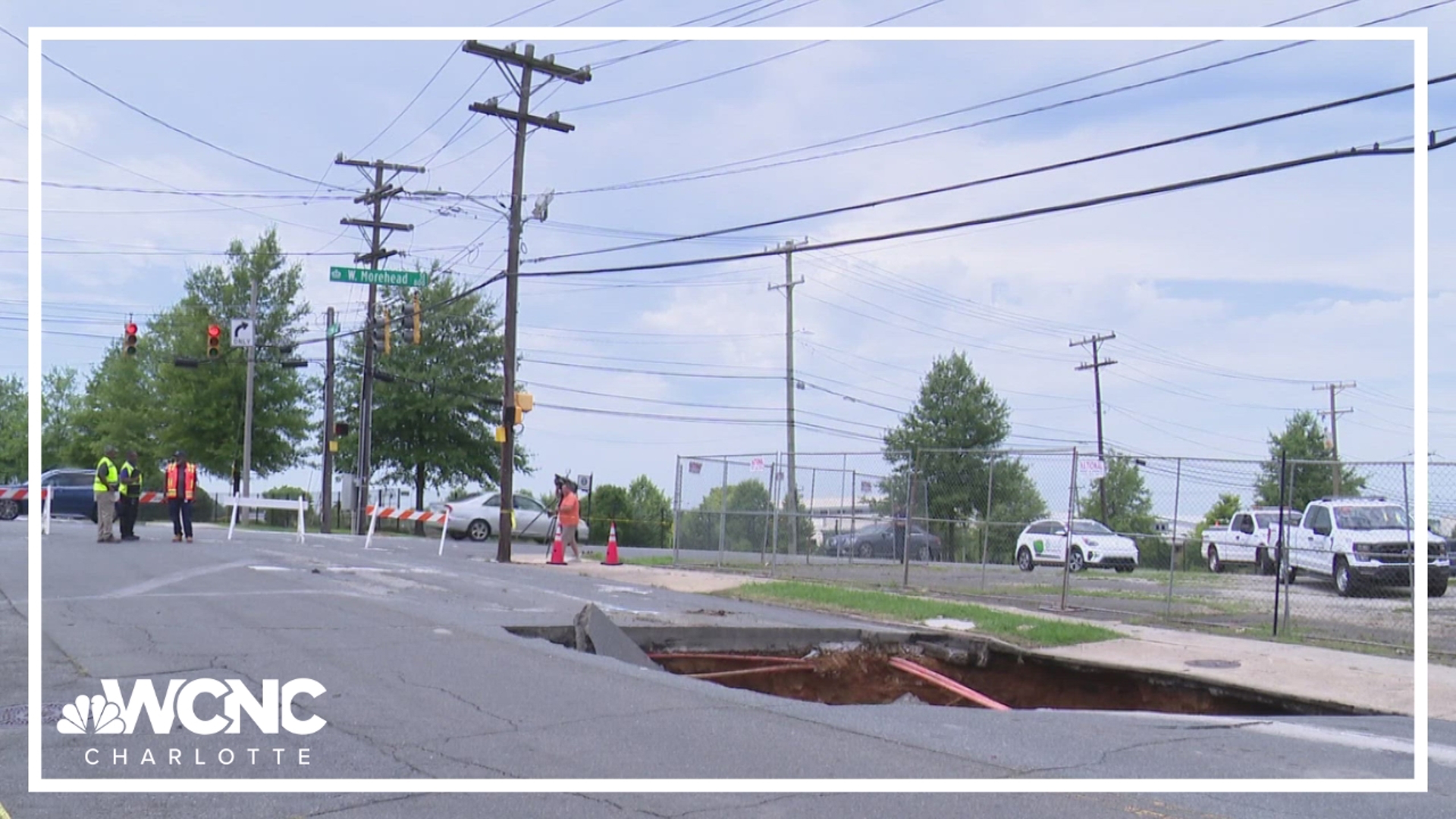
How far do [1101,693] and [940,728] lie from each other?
472 centimetres

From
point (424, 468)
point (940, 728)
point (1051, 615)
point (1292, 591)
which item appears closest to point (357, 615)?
point (940, 728)

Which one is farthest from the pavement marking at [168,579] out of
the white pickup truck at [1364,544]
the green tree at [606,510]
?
the green tree at [606,510]

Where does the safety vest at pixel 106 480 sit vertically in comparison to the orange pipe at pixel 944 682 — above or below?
above

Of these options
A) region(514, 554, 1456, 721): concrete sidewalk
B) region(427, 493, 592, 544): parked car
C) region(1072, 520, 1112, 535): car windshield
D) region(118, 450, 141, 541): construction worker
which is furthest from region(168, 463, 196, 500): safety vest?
region(1072, 520, 1112, 535): car windshield

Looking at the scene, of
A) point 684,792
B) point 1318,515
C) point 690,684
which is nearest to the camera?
point 684,792

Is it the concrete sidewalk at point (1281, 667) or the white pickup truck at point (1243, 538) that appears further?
the white pickup truck at point (1243, 538)

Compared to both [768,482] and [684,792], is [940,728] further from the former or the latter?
[768,482]

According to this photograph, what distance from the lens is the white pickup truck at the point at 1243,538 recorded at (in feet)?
77.9

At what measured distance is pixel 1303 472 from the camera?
26.4 meters

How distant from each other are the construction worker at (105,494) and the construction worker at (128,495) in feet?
0.83

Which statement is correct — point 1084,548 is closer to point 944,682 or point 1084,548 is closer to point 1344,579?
point 1344,579

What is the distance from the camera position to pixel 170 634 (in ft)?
34.5

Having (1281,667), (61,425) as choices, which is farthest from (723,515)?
(61,425)

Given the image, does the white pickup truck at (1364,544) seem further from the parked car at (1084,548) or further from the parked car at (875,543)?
the parked car at (875,543)
